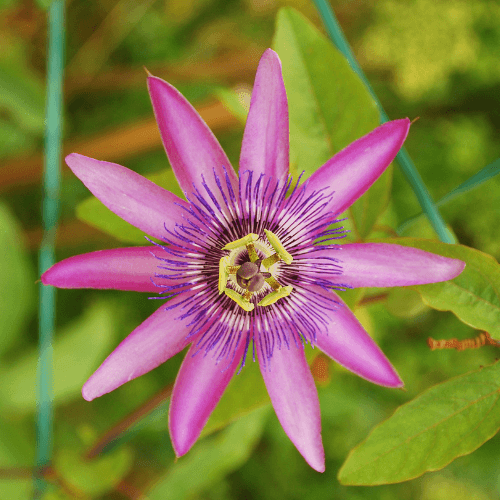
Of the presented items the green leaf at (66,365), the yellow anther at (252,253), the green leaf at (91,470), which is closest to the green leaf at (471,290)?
the yellow anther at (252,253)

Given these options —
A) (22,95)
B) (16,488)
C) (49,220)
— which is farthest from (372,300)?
(22,95)

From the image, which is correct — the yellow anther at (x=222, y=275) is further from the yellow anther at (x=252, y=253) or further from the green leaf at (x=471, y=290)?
the green leaf at (x=471, y=290)

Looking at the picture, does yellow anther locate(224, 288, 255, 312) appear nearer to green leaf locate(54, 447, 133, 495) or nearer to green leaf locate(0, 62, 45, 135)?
green leaf locate(54, 447, 133, 495)

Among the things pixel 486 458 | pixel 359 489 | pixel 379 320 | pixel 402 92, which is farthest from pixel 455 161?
pixel 359 489

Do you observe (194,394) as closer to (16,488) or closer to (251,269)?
(251,269)

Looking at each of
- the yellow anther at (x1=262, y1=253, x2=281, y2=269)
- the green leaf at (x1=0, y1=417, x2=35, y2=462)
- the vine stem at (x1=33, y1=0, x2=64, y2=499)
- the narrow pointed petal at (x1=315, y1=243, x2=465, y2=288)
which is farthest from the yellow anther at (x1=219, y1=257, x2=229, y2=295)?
the green leaf at (x1=0, y1=417, x2=35, y2=462)

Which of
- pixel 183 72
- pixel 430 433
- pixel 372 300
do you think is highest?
pixel 183 72

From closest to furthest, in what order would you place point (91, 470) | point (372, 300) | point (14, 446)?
point (372, 300), point (91, 470), point (14, 446)

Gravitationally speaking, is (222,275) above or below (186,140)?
below
